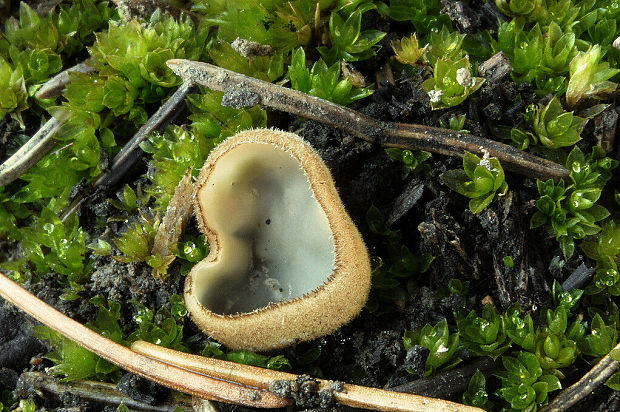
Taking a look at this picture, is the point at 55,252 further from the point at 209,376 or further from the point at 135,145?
the point at 209,376

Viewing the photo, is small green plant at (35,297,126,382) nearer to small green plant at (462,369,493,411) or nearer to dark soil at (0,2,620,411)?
dark soil at (0,2,620,411)

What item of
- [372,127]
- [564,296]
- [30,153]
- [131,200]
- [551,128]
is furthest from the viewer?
[30,153]

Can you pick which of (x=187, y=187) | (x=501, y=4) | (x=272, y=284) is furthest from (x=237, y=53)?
(x=501, y=4)

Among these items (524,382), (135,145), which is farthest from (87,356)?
(524,382)

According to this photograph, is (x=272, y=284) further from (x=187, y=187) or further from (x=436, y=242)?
(x=436, y=242)

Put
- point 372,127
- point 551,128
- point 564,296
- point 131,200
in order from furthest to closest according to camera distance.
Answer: point 131,200 < point 372,127 < point 551,128 < point 564,296
